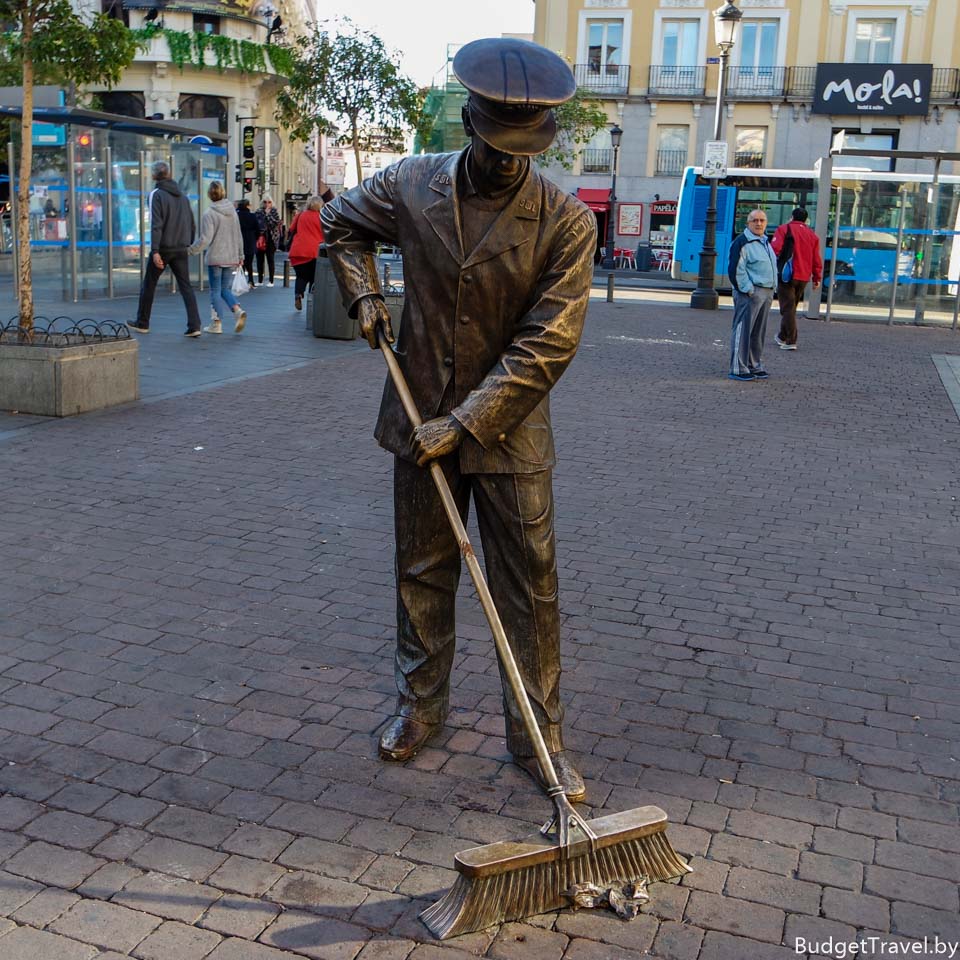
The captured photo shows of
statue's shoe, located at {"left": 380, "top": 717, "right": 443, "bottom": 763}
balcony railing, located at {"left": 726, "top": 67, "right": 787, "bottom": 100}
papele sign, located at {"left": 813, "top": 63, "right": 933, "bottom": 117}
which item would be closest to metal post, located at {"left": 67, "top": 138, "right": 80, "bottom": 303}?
statue's shoe, located at {"left": 380, "top": 717, "right": 443, "bottom": 763}

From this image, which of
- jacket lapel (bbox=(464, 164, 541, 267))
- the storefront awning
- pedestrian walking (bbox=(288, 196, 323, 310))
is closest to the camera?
jacket lapel (bbox=(464, 164, 541, 267))

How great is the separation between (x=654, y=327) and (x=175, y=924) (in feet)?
53.7

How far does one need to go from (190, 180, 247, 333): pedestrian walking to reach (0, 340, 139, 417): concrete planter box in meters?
4.81

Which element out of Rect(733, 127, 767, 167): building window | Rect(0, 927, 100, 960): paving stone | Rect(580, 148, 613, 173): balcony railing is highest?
Rect(733, 127, 767, 167): building window

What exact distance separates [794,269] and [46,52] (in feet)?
31.1

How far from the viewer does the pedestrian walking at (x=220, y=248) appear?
1373 cm

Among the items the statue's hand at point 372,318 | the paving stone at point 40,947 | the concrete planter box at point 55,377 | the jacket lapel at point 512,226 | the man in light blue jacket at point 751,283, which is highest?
the jacket lapel at point 512,226

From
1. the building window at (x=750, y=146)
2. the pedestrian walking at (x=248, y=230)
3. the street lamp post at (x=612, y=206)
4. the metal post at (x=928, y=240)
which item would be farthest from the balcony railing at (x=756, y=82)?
the pedestrian walking at (x=248, y=230)

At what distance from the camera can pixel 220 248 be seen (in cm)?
1370

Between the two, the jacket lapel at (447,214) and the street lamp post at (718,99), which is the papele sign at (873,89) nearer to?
the street lamp post at (718,99)

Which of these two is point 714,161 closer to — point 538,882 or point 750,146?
point 538,882

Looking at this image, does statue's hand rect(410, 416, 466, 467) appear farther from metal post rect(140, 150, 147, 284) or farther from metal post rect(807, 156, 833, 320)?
metal post rect(807, 156, 833, 320)

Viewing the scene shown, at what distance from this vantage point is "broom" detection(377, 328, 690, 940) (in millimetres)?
2848

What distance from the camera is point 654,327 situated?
18.5m
